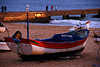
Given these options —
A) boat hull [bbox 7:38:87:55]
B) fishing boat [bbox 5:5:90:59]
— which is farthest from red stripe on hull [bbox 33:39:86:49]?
boat hull [bbox 7:38:87:55]

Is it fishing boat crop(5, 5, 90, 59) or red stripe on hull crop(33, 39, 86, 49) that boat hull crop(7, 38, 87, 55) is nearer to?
fishing boat crop(5, 5, 90, 59)

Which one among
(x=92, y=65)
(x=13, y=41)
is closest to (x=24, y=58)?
(x=13, y=41)

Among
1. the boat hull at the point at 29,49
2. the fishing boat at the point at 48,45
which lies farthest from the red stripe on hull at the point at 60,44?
the boat hull at the point at 29,49

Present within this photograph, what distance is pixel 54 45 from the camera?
679 centimetres

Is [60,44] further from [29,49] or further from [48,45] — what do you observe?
[29,49]

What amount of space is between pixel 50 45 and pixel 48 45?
8cm

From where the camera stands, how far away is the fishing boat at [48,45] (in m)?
6.34

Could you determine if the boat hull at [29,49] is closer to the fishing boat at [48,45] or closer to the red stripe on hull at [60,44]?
the fishing boat at [48,45]

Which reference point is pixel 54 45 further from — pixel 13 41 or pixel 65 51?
pixel 13 41

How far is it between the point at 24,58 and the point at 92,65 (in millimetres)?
2516

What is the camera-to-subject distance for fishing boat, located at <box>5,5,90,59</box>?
6.34 m

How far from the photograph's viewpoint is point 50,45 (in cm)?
673

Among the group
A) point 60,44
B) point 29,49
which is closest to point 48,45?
point 60,44

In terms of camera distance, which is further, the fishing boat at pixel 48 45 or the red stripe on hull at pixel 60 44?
the red stripe on hull at pixel 60 44
